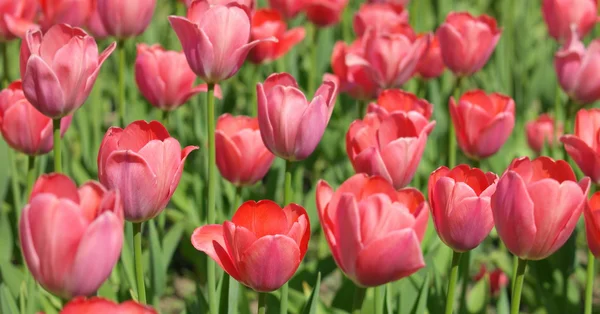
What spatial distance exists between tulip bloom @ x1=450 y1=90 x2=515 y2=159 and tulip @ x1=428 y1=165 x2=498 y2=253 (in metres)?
0.43

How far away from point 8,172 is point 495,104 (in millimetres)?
984

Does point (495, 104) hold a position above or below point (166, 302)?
above

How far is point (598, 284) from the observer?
2309 mm

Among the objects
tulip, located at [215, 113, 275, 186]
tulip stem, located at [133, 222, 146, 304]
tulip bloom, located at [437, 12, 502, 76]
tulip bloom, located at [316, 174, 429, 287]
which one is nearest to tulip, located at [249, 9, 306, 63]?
tulip bloom, located at [437, 12, 502, 76]

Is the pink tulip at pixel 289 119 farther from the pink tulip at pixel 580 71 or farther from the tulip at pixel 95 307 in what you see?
the pink tulip at pixel 580 71

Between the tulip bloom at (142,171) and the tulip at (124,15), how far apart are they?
0.48m

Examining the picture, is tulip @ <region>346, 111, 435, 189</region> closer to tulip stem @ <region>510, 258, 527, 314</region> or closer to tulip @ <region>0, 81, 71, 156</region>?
tulip stem @ <region>510, 258, 527, 314</region>

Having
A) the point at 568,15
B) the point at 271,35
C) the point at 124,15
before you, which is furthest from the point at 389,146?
the point at 568,15

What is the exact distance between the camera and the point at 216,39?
1106 mm

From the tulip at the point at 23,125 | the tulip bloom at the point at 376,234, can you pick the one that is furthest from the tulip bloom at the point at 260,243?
the tulip at the point at 23,125

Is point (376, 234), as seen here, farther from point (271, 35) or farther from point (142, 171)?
point (271, 35)

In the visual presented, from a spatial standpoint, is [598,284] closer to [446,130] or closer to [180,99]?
[446,130]

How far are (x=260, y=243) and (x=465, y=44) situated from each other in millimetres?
995

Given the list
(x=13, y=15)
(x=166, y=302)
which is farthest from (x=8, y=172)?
(x=166, y=302)
